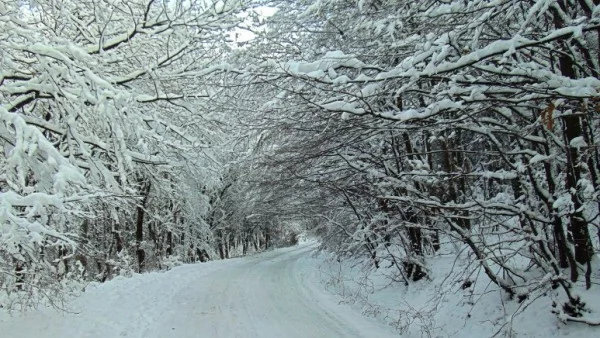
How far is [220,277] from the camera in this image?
15.0 m

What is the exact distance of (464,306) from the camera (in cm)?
Result: 714

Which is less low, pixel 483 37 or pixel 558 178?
pixel 483 37

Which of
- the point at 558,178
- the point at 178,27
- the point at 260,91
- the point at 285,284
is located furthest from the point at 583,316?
the point at 285,284

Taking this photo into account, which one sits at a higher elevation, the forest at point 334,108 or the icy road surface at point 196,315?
the forest at point 334,108

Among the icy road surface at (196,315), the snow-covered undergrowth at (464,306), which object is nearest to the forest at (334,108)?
the snow-covered undergrowth at (464,306)

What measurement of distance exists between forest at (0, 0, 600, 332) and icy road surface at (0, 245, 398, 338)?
67cm

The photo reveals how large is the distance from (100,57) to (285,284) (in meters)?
9.12

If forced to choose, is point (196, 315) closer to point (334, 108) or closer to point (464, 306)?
point (464, 306)

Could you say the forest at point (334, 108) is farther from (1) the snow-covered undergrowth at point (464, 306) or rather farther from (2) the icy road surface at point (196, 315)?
(2) the icy road surface at point (196, 315)

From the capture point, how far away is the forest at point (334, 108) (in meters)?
3.78

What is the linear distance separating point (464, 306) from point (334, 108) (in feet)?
16.2

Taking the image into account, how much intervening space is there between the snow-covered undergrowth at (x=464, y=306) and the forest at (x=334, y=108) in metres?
0.13

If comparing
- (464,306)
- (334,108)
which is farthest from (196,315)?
(334,108)

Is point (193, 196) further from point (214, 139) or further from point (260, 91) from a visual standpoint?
point (260, 91)
